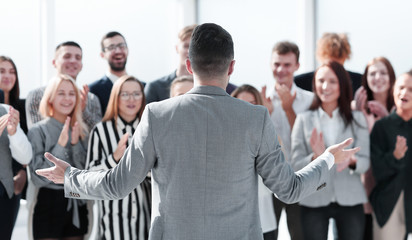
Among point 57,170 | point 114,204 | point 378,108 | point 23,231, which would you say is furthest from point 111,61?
point 23,231

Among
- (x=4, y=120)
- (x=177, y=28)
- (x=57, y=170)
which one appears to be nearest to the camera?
(x=57, y=170)

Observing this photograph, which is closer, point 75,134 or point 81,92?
point 75,134

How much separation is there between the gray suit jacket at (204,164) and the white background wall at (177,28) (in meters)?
4.27

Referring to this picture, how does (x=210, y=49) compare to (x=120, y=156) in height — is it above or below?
Answer: above

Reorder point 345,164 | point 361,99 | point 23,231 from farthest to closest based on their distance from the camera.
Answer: point 23,231
point 361,99
point 345,164

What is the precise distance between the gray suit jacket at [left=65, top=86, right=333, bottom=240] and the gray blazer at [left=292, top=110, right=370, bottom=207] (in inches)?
73.7

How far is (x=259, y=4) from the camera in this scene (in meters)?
7.18

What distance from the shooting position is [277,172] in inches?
70.6

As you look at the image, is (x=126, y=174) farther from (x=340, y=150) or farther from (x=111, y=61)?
(x=111, y=61)

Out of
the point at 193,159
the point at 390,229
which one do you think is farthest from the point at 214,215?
the point at 390,229

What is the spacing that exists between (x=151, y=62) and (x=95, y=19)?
96 centimetres

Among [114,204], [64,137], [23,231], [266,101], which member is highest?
[266,101]

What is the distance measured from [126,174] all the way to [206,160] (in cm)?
26

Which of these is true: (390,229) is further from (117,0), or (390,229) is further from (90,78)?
(117,0)
